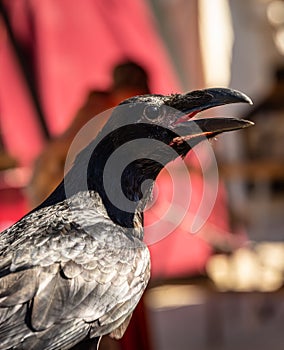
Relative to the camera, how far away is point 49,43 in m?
5.31

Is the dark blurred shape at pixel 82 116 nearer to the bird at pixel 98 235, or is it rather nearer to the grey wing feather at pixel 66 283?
the bird at pixel 98 235

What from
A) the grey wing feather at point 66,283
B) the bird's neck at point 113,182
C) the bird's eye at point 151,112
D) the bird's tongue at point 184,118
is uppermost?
the bird's eye at point 151,112

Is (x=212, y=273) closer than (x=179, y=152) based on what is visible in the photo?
No

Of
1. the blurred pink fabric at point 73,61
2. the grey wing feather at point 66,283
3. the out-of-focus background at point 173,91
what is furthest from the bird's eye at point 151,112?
the blurred pink fabric at point 73,61

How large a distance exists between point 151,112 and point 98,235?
0.30 metres

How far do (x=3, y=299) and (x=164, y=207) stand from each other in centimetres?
318

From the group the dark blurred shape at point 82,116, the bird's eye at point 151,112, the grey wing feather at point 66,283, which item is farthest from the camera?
the dark blurred shape at point 82,116

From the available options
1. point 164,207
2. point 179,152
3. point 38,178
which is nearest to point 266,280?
point 164,207

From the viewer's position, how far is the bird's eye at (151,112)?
7.13 feet

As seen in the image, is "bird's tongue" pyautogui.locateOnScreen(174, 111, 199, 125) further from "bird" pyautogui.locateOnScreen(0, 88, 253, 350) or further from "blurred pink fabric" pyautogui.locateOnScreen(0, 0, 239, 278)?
"blurred pink fabric" pyautogui.locateOnScreen(0, 0, 239, 278)

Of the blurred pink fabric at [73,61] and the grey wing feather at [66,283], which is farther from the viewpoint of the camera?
the blurred pink fabric at [73,61]

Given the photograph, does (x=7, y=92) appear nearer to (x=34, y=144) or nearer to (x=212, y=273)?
(x=34, y=144)

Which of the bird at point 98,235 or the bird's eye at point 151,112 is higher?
the bird's eye at point 151,112

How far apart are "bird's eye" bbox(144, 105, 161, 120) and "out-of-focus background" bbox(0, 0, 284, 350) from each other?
7.41ft
